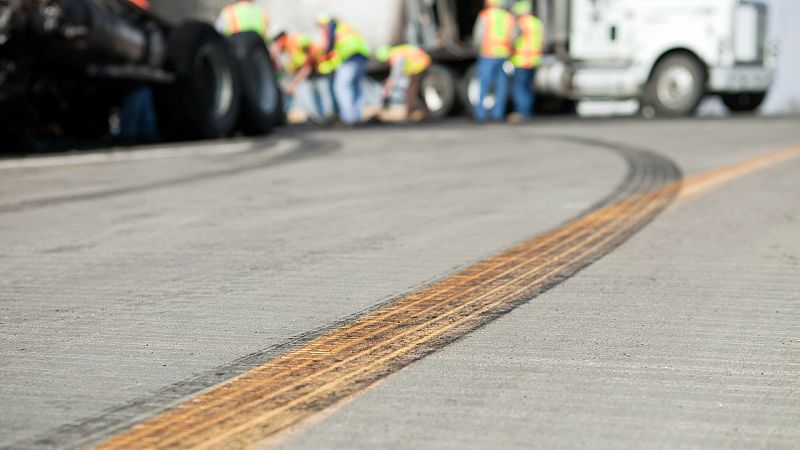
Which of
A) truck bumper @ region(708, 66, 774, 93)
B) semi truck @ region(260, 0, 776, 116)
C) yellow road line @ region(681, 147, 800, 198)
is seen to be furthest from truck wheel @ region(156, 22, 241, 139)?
truck bumper @ region(708, 66, 774, 93)

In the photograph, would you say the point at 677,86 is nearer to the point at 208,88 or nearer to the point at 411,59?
the point at 411,59

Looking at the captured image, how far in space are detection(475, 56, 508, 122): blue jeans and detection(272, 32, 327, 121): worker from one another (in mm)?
2599

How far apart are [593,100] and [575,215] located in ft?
51.8

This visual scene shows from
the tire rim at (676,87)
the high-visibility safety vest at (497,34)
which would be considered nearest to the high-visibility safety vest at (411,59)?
the high-visibility safety vest at (497,34)

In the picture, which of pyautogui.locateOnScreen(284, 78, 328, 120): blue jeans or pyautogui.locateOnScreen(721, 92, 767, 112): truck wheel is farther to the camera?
pyautogui.locateOnScreen(284, 78, 328, 120): blue jeans

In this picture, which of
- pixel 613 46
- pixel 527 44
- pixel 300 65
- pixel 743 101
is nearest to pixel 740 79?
pixel 743 101

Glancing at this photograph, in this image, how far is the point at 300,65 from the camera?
2289 centimetres

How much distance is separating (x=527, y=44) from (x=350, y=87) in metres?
3.01

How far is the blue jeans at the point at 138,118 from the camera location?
15211 millimetres

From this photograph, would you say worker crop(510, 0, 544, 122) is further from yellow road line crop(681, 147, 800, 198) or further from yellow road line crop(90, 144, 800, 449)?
yellow road line crop(90, 144, 800, 449)

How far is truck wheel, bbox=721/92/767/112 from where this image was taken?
22.8 metres

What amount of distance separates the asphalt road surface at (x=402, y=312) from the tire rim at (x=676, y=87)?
39.3 ft

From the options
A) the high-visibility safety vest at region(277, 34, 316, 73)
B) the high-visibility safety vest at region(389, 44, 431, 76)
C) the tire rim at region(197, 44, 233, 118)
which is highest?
the tire rim at region(197, 44, 233, 118)

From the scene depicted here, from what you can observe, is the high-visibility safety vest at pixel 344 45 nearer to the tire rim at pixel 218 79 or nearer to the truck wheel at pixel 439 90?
the truck wheel at pixel 439 90
